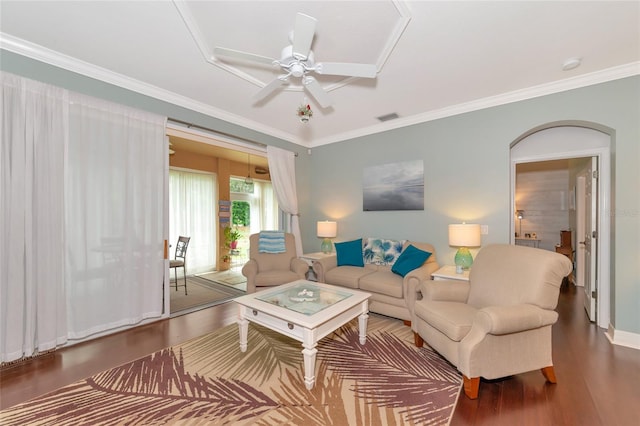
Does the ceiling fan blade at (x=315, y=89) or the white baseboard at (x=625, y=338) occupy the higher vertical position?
the ceiling fan blade at (x=315, y=89)

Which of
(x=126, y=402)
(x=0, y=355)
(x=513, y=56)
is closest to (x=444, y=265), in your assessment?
(x=513, y=56)

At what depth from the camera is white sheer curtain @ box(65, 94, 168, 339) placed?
8.31 feet

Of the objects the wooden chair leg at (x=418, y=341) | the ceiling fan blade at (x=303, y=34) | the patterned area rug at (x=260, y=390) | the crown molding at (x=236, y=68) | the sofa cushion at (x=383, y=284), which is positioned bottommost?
the patterned area rug at (x=260, y=390)

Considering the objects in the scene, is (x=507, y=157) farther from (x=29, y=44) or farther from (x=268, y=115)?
(x=29, y=44)

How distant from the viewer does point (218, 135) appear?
3713 millimetres

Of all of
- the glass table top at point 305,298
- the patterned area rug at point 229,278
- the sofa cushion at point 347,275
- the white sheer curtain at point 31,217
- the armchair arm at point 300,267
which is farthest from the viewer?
the patterned area rug at point 229,278

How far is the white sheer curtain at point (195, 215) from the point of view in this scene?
5488 mm

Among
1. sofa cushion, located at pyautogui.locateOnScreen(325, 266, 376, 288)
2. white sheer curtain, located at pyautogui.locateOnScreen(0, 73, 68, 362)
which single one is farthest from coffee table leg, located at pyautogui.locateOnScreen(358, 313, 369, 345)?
white sheer curtain, located at pyautogui.locateOnScreen(0, 73, 68, 362)

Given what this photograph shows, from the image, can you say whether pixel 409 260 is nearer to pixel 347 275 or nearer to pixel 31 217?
pixel 347 275

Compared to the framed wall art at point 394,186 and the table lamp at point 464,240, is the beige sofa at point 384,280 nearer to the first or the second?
the table lamp at point 464,240

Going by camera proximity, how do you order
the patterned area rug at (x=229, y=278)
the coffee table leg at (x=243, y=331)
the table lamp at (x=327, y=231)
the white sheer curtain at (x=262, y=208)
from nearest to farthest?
the coffee table leg at (x=243, y=331)
the table lamp at (x=327, y=231)
the patterned area rug at (x=229, y=278)
the white sheer curtain at (x=262, y=208)

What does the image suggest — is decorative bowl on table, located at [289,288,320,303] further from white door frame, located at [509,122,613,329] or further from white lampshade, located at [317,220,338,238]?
white door frame, located at [509,122,613,329]

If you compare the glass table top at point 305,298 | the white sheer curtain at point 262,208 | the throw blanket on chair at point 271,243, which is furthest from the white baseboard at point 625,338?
the white sheer curtain at point 262,208

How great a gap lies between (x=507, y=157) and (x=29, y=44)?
4941 mm
